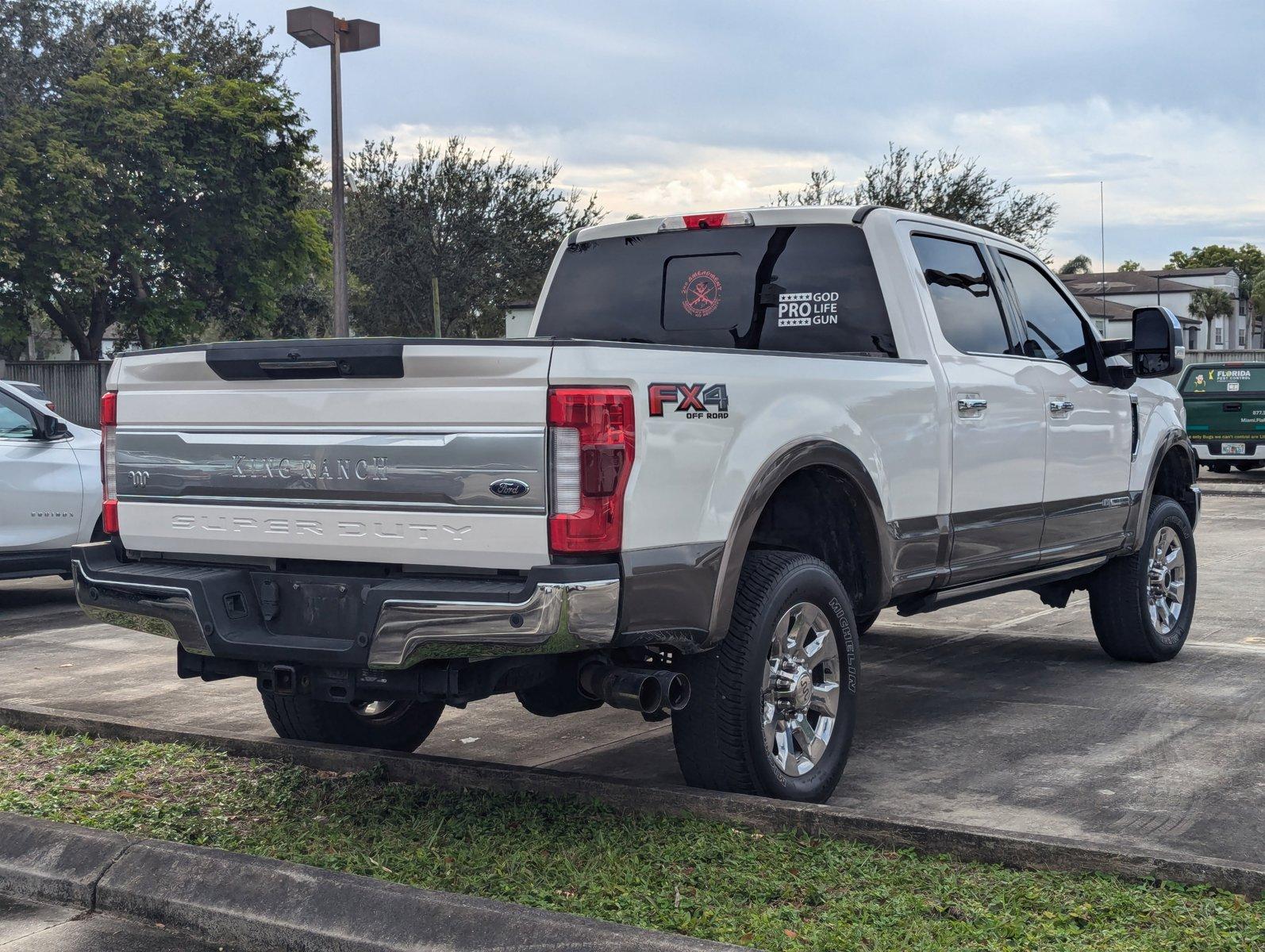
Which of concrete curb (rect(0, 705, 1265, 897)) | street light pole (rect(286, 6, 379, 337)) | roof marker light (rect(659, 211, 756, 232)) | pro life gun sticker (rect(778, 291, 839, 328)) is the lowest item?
concrete curb (rect(0, 705, 1265, 897))

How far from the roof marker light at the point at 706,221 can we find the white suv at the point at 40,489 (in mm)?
5347

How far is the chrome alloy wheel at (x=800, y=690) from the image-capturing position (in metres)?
4.77

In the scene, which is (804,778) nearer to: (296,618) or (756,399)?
(756,399)

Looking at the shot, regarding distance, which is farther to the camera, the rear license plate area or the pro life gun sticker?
the pro life gun sticker

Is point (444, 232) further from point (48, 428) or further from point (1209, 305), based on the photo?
point (1209, 305)

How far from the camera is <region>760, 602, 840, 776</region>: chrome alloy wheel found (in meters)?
4.77

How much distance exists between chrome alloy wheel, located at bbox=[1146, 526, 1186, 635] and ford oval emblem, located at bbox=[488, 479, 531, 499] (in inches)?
187

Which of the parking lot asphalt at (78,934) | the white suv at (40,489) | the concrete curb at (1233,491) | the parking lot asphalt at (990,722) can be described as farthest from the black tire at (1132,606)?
the concrete curb at (1233,491)

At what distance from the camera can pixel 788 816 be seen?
4.39 metres

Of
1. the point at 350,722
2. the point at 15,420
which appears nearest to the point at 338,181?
the point at 15,420

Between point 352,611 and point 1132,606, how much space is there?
4743 millimetres

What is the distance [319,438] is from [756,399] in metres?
1.37

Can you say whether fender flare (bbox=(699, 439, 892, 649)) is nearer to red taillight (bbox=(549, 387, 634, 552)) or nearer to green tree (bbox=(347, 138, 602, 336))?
red taillight (bbox=(549, 387, 634, 552))

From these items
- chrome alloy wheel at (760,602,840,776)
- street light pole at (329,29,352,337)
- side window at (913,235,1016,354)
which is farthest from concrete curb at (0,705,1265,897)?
street light pole at (329,29,352,337)
